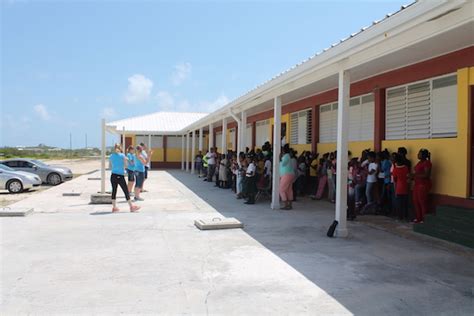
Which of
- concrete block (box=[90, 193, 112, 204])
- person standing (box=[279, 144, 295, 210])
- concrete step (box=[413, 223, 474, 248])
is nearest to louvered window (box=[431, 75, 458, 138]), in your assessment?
concrete step (box=[413, 223, 474, 248])

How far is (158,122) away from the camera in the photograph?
35.4 meters

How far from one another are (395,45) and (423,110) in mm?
3858

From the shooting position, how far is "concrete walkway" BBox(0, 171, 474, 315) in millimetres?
4387

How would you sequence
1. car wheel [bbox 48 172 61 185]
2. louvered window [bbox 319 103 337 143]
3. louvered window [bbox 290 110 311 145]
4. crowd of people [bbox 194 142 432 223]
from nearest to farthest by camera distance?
crowd of people [bbox 194 142 432 223] → louvered window [bbox 319 103 337 143] → louvered window [bbox 290 110 311 145] → car wheel [bbox 48 172 61 185]

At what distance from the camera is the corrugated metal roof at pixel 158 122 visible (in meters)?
32.7

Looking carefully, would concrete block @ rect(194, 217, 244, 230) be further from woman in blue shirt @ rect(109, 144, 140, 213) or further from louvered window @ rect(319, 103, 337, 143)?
louvered window @ rect(319, 103, 337, 143)

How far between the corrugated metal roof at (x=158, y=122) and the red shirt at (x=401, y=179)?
24.1 metres

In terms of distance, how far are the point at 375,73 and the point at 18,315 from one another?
9.45 m

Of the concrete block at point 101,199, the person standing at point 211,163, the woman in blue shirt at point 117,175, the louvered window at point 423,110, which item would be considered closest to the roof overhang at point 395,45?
the louvered window at point 423,110

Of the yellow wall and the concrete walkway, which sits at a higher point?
the yellow wall

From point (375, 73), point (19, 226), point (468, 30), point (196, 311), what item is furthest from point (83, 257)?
point (375, 73)

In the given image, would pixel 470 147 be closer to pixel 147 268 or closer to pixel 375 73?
pixel 375 73

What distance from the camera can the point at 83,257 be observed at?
20.6 ft

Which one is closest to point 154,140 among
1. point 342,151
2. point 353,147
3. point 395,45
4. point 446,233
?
point 353,147
